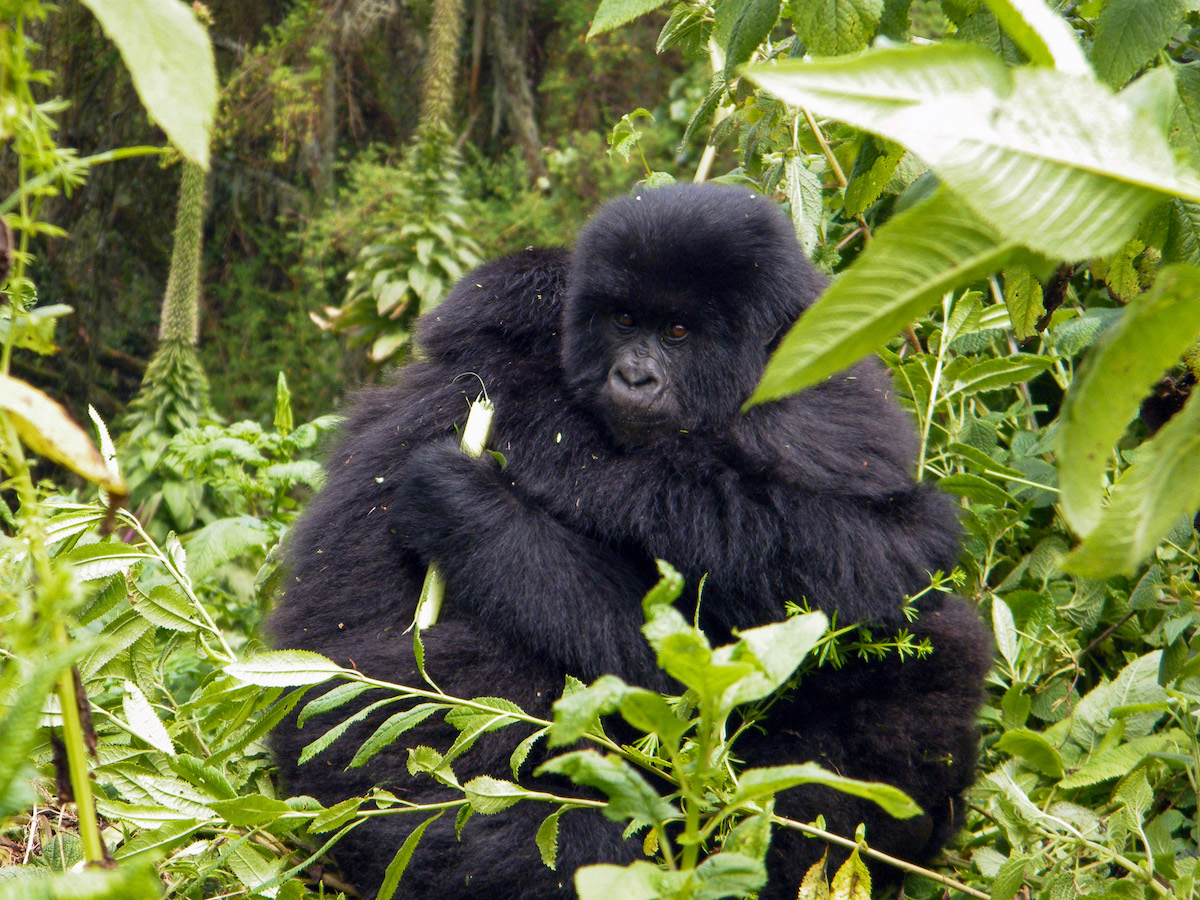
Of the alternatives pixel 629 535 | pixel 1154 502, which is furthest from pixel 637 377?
pixel 1154 502

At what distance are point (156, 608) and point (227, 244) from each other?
4783 millimetres

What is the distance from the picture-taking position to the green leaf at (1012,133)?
536 millimetres

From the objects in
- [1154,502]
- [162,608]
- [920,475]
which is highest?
[1154,502]

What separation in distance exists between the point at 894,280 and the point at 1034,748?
1110mm

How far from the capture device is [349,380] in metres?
5.40

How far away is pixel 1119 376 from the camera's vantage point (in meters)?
0.57

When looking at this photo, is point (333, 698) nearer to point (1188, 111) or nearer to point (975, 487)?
point (1188, 111)

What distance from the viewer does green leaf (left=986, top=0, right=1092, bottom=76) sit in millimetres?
622

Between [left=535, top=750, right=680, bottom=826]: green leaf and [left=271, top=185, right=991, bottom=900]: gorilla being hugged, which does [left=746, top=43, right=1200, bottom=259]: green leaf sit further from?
[left=271, top=185, right=991, bottom=900]: gorilla being hugged

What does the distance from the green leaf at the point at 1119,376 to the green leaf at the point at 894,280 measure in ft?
0.26

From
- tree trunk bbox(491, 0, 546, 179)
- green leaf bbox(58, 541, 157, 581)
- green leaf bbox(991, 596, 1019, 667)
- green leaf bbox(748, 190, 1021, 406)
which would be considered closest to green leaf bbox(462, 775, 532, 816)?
green leaf bbox(58, 541, 157, 581)

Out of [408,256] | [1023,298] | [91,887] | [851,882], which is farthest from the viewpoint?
[408,256]

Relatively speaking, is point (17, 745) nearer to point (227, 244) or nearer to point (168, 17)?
point (168, 17)

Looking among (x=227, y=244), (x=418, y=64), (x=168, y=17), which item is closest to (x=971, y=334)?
(x=168, y=17)
